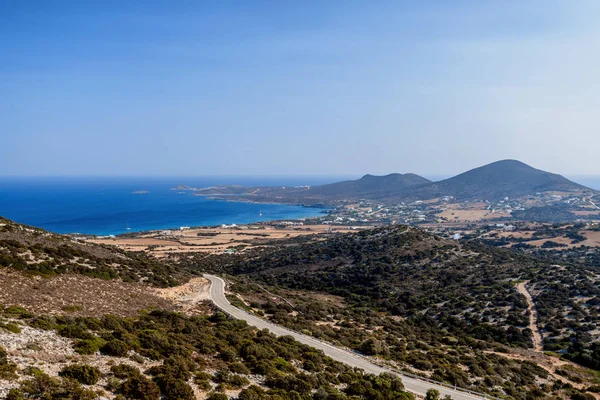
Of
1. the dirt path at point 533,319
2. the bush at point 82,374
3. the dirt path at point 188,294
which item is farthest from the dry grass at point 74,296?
the dirt path at point 533,319

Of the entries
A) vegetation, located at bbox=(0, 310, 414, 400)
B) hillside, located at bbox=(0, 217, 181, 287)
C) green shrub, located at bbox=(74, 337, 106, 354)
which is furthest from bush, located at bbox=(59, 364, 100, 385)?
hillside, located at bbox=(0, 217, 181, 287)

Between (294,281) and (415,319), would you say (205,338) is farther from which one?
(294,281)

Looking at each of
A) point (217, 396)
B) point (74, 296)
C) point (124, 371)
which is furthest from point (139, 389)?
point (74, 296)

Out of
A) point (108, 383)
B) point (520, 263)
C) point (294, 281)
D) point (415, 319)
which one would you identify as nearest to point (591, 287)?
point (520, 263)

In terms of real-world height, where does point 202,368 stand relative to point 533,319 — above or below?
above

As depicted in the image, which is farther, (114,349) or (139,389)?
(114,349)

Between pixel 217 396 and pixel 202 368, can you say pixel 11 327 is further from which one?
pixel 217 396
